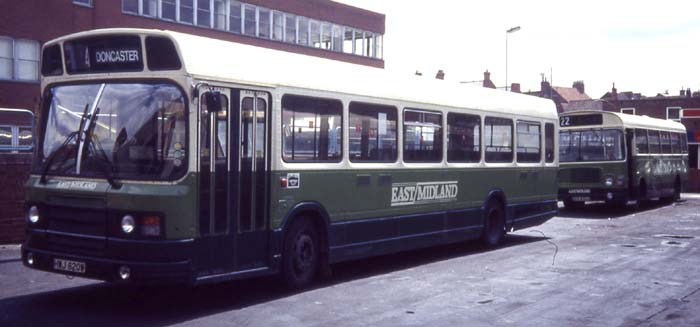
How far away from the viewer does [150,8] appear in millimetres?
37156

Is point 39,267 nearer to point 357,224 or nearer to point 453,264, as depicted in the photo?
point 357,224

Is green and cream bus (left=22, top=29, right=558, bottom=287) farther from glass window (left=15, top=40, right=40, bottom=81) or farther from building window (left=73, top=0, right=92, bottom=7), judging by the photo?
building window (left=73, top=0, right=92, bottom=7)

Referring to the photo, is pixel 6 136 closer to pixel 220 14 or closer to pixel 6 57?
pixel 6 57

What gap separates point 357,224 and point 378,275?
34.8 inches

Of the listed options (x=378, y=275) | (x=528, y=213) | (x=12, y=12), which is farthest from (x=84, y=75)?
(x=12, y=12)

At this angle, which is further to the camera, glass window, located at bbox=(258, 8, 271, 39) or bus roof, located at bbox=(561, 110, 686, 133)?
glass window, located at bbox=(258, 8, 271, 39)

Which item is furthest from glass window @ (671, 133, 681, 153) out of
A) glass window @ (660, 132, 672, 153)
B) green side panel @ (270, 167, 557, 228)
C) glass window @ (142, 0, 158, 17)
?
glass window @ (142, 0, 158, 17)

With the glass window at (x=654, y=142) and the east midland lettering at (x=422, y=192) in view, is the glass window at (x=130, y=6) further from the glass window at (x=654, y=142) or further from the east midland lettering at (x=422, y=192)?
the east midland lettering at (x=422, y=192)

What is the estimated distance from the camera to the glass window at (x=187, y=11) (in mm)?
38969

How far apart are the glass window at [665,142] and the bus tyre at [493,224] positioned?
14.8 metres

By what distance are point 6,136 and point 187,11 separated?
26.1m

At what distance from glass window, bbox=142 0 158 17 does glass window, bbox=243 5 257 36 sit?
20.7 feet

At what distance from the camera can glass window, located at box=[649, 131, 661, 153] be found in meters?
26.0

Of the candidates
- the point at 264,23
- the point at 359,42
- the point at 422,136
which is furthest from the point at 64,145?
the point at 359,42
